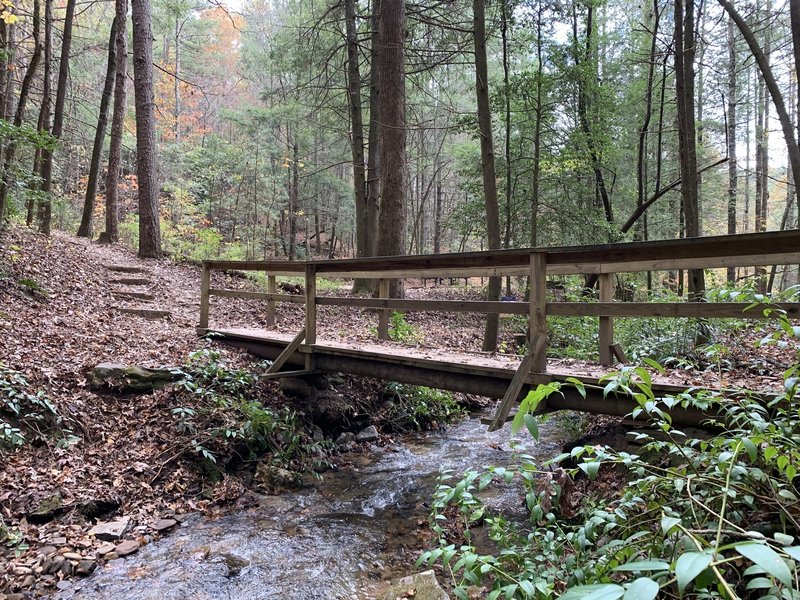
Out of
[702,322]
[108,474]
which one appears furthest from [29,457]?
[702,322]

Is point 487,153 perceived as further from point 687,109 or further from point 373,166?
point 373,166

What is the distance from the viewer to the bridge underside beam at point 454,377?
12.2 feet

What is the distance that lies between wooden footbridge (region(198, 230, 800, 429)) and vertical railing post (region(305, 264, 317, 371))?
13 millimetres

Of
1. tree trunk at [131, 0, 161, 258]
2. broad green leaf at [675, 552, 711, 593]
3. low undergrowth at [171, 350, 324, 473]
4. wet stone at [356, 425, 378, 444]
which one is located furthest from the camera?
tree trunk at [131, 0, 161, 258]

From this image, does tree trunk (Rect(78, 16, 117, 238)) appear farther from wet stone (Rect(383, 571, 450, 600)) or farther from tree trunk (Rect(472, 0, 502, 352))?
wet stone (Rect(383, 571, 450, 600))

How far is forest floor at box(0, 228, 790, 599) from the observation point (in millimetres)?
3846

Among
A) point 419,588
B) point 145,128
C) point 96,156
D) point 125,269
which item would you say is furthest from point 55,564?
point 96,156

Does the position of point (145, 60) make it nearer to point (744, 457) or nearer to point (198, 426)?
point (198, 426)

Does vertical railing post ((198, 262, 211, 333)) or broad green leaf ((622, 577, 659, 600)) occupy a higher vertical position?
vertical railing post ((198, 262, 211, 333))

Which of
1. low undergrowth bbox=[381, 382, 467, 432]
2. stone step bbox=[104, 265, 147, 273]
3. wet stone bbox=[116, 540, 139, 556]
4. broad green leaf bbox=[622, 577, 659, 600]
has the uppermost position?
stone step bbox=[104, 265, 147, 273]

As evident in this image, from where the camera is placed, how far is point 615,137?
14.1 meters

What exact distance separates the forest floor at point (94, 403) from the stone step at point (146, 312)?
0.07 metres

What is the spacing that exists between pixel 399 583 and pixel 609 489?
1762 millimetres

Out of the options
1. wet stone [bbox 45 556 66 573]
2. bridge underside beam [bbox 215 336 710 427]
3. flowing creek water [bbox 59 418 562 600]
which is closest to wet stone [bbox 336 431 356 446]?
flowing creek water [bbox 59 418 562 600]
